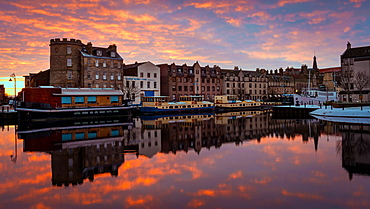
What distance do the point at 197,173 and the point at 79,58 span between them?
57964mm

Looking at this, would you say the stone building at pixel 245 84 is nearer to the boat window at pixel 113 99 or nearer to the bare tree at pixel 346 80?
the bare tree at pixel 346 80

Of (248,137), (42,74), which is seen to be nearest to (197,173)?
(248,137)

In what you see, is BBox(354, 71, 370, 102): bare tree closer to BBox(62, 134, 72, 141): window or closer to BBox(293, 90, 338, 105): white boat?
BBox(293, 90, 338, 105): white boat

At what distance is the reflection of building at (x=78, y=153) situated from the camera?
48.6 ft

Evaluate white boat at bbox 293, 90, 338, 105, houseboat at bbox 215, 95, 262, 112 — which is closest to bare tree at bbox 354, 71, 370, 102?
white boat at bbox 293, 90, 338, 105

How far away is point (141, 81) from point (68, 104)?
1173 inches

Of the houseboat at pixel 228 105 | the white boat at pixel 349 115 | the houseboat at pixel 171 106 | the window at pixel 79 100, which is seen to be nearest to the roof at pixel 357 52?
the houseboat at pixel 228 105

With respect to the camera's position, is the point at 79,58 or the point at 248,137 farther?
the point at 79,58

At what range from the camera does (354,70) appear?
70.2m

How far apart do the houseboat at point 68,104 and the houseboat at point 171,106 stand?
8051mm

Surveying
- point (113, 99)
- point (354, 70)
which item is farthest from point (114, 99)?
point (354, 70)

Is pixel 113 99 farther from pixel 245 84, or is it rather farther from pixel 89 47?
pixel 245 84

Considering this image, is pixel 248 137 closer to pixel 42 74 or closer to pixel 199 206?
pixel 199 206

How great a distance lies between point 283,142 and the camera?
80.8ft
